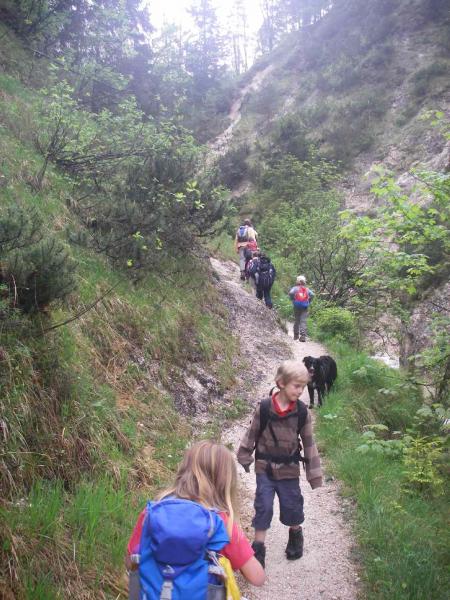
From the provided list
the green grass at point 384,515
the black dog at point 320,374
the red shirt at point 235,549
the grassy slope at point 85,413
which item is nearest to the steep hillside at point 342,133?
the black dog at point 320,374

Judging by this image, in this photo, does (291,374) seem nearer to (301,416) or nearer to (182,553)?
(301,416)

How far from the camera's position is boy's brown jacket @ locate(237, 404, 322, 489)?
3809 millimetres

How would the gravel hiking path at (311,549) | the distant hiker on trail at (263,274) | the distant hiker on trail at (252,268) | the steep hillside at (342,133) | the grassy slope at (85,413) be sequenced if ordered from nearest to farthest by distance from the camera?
the grassy slope at (85,413), the gravel hiking path at (311,549), the distant hiker on trail at (263,274), the distant hiker on trail at (252,268), the steep hillside at (342,133)

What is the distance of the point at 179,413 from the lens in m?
6.46

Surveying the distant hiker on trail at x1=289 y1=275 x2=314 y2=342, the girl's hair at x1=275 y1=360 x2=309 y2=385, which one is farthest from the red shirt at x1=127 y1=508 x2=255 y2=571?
the distant hiker on trail at x1=289 y1=275 x2=314 y2=342

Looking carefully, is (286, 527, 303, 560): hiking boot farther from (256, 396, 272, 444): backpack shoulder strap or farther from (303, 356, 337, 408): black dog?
(303, 356, 337, 408): black dog

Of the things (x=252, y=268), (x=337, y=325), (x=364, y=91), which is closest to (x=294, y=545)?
(x=337, y=325)

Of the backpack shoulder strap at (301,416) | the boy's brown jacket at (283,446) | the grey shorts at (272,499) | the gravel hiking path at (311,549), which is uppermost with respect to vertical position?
the backpack shoulder strap at (301,416)

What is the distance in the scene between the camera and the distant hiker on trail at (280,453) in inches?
150

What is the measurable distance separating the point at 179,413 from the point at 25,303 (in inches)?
121

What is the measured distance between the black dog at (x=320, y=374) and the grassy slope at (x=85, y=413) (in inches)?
58.6

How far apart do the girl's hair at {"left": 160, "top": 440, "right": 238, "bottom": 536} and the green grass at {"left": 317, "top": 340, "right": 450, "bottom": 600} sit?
79.2 inches

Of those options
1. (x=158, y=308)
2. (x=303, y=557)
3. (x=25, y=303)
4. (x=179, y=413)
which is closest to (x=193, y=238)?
(x=158, y=308)

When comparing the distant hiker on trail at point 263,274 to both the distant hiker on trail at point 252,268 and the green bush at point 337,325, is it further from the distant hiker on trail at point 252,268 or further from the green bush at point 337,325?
the green bush at point 337,325
